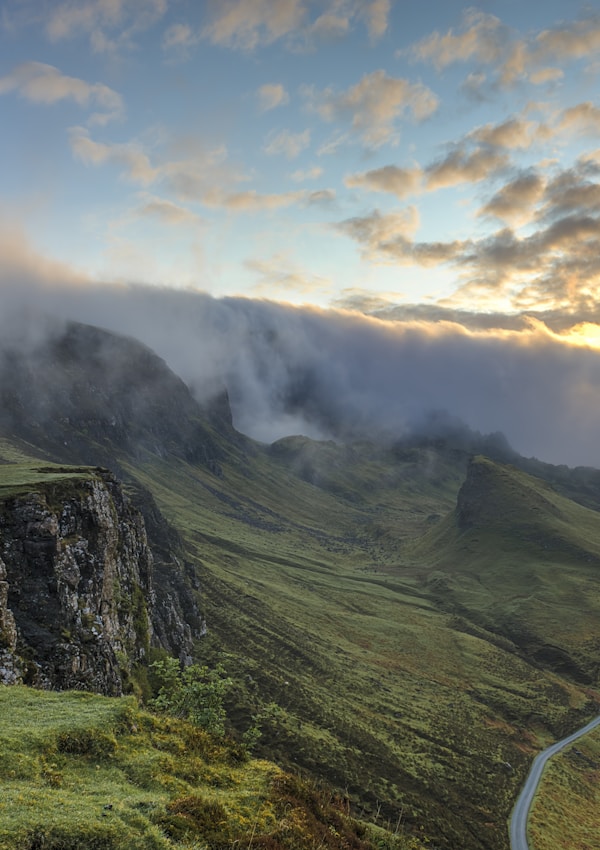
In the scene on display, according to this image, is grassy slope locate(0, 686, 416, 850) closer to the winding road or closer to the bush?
the bush

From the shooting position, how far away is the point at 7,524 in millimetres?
56531

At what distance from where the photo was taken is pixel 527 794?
97125 mm

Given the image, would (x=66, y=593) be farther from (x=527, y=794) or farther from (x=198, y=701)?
(x=527, y=794)

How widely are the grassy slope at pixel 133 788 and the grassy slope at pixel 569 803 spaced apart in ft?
233

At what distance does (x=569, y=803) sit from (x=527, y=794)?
7.78 m

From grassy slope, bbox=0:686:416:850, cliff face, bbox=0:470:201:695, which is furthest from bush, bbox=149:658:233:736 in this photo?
cliff face, bbox=0:470:201:695

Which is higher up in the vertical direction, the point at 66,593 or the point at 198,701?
the point at 66,593

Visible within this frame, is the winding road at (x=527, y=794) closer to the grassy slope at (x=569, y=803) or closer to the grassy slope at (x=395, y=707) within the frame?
the grassy slope at (x=569, y=803)

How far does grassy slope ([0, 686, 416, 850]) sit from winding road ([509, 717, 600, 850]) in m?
66.6

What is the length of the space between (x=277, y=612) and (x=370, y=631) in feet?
151

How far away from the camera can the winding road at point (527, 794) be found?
80700 millimetres

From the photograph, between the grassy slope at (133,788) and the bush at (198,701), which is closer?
the grassy slope at (133,788)

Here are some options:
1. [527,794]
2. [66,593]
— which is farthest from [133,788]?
[527,794]

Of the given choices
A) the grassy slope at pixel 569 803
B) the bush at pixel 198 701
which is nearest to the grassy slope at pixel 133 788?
the bush at pixel 198 701
